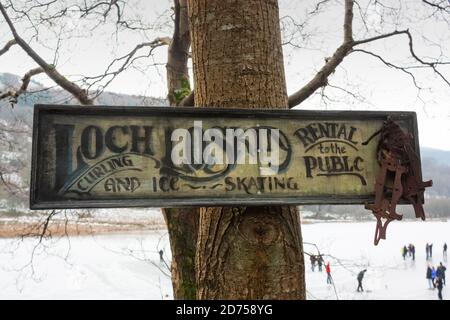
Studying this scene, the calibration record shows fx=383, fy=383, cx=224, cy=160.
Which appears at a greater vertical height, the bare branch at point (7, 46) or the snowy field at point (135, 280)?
the bare branch at point (7, 46)

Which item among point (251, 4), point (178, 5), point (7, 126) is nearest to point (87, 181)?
point (251, 4)

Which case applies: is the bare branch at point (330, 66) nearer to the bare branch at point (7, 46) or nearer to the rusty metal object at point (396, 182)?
the rusty metal object at point (396, 182)

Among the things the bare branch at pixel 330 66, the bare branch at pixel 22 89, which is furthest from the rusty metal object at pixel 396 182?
the bare branch at pixel 22 89

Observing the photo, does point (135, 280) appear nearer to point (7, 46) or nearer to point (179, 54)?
point (7, 46)

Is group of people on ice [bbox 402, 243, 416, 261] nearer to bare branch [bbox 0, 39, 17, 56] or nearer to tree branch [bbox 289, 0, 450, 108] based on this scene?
tree branch [bbox 289, 0, 450, 108]

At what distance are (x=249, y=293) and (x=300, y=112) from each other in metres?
0.43

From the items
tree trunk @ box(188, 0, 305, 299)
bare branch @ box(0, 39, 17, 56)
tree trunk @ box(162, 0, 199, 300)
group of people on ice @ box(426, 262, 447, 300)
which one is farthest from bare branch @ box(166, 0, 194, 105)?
group of people on ice @ box(426, 262, 447, 300)

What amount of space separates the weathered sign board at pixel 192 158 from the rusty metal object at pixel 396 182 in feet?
0.09

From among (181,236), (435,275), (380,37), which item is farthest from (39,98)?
(435,275)

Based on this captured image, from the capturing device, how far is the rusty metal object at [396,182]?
88 cm

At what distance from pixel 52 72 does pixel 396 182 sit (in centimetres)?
369

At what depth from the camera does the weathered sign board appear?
81cm

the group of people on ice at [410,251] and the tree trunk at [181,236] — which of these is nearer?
the tree trunk at [181,236]

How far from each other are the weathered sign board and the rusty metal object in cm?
3
